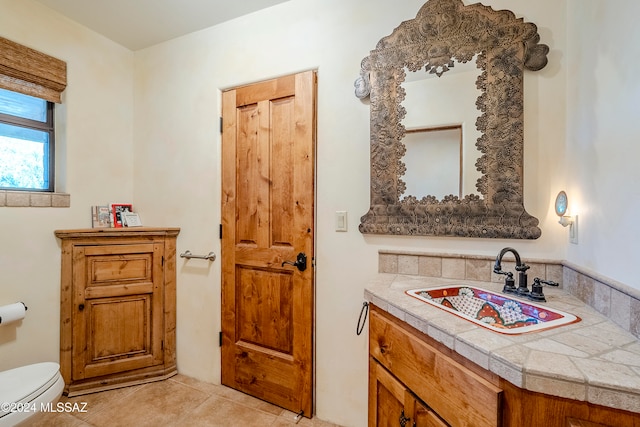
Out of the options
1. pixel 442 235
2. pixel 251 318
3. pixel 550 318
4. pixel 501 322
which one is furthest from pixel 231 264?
pixel 550 318

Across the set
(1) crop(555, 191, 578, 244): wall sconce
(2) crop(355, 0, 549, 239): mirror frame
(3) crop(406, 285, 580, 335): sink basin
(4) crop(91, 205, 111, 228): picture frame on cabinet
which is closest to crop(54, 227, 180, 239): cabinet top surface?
(4) crop(91, 205, 111, 228): picture frame on cabinet

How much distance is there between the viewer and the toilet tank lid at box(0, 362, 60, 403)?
4.25 ft

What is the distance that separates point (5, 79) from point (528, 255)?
309 cm

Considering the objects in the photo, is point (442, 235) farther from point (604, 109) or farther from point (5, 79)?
point (5, 79)

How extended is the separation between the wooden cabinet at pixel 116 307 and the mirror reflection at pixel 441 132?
177 centimetres

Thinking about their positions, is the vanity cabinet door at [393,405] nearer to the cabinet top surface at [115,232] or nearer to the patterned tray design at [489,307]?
the patterned tray design at [489,307]

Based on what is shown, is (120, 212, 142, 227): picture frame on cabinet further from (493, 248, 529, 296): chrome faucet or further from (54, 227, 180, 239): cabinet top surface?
(493, 248, 529, 296): chrome faucet

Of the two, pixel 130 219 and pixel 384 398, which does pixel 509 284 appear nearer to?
pixel 384 398

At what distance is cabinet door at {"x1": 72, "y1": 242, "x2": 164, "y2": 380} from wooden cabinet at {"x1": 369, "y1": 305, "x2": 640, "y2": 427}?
1.69 meters

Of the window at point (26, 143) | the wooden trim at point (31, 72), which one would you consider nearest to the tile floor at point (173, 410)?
the window at point (26, 143)

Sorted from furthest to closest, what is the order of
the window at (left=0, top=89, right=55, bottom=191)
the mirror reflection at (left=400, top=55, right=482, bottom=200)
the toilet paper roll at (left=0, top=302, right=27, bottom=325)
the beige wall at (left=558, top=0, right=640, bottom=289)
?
the window at (left=0, top=89, right=55, bottom=191), the toilet paper roll at (left=0, top=302, right=27, bottom=325), the mirror reflection at (left=400, top=55, right=482, bottom=200), the beige wall at (left=558, top=0, right=640, bottom=289)

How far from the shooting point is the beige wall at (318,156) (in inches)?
45.5

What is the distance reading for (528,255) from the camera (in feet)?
Answer: 4.37

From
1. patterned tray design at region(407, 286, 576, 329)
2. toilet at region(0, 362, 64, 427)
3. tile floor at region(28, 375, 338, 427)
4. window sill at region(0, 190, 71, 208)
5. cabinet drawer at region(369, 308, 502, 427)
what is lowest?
tile floor at region(28, 375, 338, 427)
